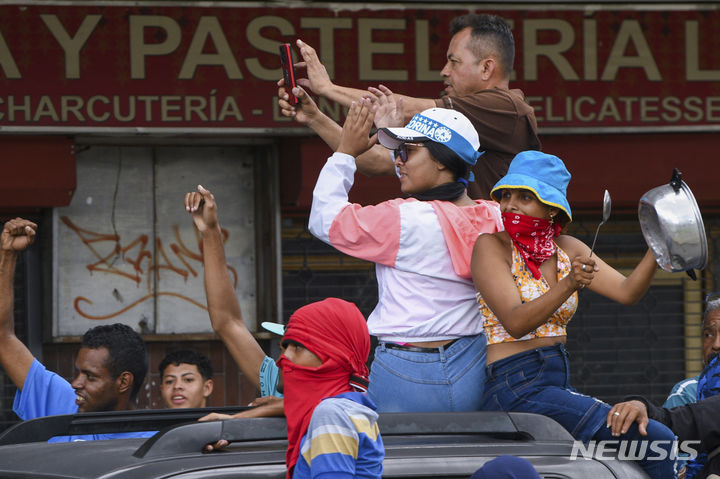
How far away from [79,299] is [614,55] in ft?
13.8

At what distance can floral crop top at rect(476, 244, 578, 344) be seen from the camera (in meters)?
3.52

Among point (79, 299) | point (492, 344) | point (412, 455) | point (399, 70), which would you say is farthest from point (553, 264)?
point (79, 299)

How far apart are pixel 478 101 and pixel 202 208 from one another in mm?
1138

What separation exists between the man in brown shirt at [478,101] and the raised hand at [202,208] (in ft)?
1.51

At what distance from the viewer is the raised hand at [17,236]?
14.4ft

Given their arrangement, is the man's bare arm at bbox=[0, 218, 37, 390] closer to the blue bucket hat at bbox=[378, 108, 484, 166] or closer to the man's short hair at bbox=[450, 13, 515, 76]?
the blue bucket hat at bbox=[378, 108, 484, 166]

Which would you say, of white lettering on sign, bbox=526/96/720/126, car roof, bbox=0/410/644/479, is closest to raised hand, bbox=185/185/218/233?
car roof, bbox=0/410/644/479

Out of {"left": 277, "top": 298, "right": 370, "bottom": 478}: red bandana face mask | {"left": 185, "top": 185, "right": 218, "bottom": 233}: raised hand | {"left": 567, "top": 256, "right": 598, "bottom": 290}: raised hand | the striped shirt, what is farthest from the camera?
{"left": 185, "top": 185, "right": 218, "bottom": 233}: raised hand

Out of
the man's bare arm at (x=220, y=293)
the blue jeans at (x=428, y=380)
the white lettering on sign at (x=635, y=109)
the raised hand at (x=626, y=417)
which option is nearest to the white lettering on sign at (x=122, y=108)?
the white lettering on sign at (x=635, y=109)

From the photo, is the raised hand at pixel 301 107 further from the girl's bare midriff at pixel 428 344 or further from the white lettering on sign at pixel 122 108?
the white lettering on sign at pixel 122 108

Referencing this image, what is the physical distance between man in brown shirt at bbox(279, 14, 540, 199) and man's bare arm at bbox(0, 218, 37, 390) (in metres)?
1.12

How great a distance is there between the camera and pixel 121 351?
15.7 feet

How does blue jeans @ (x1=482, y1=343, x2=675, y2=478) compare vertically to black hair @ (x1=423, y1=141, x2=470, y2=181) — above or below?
below

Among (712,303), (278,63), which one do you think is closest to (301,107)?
(712,303)
